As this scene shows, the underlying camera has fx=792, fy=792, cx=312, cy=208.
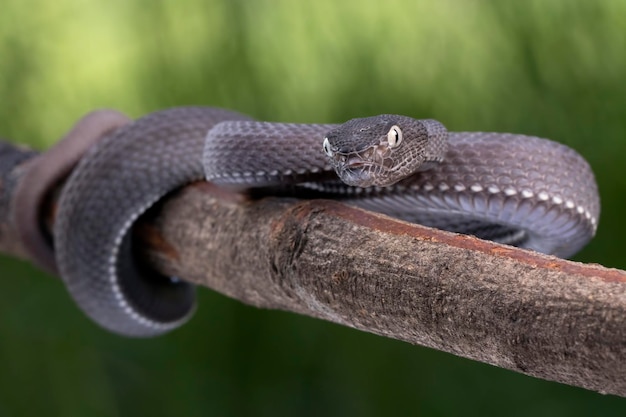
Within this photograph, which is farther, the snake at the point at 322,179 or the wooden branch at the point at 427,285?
the snake at the point at 322,179

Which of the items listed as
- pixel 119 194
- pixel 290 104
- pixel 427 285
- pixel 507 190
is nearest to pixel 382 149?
pixel 507 190

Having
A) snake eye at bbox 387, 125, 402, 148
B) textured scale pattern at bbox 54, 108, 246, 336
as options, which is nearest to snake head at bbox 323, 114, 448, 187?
snake eye at bbox 387, 125, 402, 148

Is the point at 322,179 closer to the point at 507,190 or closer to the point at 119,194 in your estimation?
the point at 507,190

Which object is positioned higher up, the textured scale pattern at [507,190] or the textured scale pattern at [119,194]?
the textured scale pattern at [507,190]

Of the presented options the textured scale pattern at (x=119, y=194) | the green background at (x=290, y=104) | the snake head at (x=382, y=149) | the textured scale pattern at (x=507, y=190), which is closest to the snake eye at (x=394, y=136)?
the snake head at (x=382, y=149)

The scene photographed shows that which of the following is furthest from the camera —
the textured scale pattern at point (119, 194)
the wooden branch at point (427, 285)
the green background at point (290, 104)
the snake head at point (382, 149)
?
the green background at point (290, 104)

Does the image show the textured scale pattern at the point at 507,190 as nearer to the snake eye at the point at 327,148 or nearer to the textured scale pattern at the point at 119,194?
the snake eye at the point at 327,148

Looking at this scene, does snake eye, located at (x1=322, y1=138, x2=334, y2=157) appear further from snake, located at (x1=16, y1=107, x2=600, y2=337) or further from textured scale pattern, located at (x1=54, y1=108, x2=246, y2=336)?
textured scale pattern, located at (x1=54, y1=108, x2=246, y2=336)

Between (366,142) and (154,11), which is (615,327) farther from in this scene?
(154,11)
